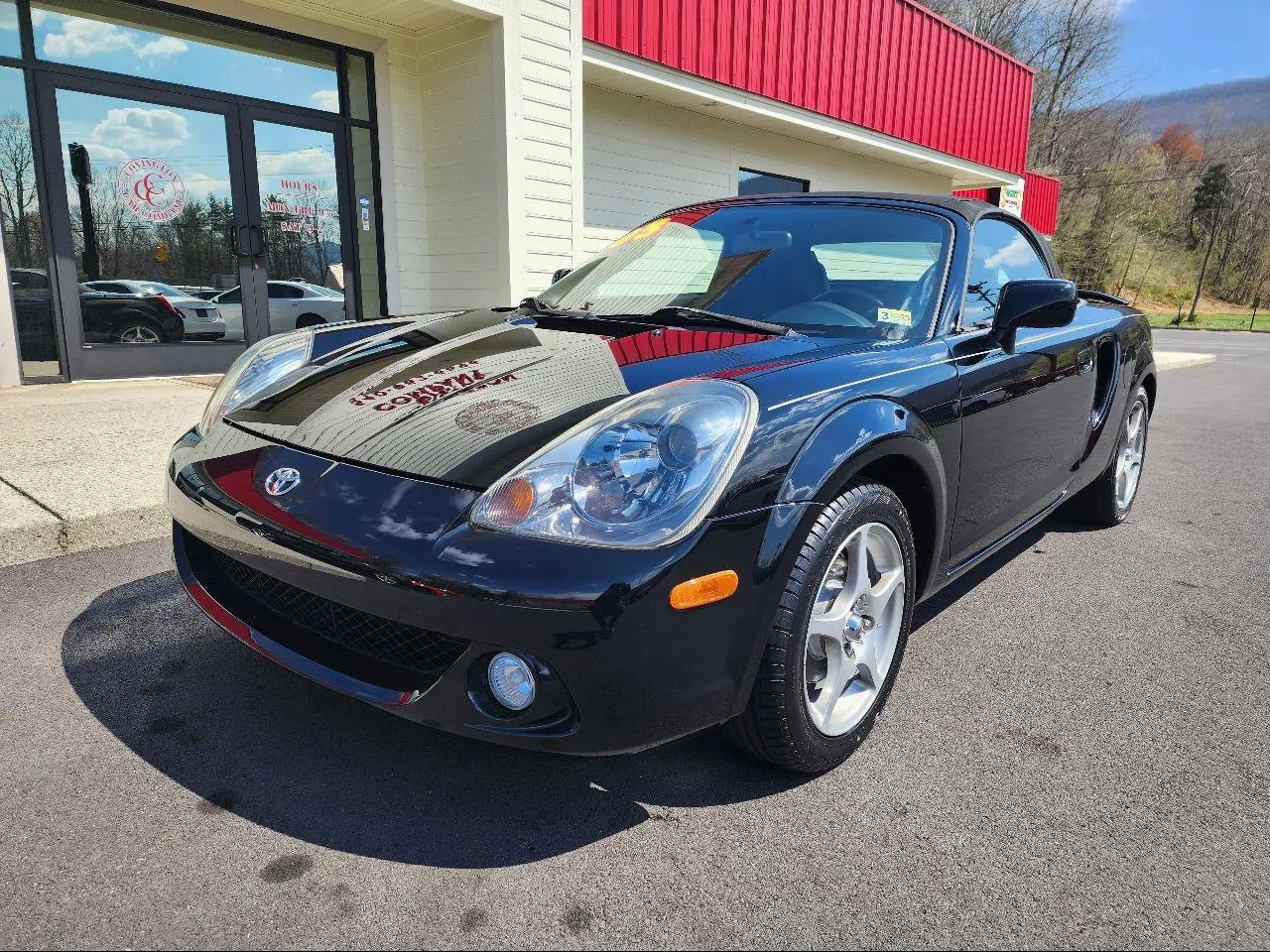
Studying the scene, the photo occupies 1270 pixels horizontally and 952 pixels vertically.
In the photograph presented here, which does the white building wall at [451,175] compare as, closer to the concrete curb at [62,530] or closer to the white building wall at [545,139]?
the white building wall at [545,139]

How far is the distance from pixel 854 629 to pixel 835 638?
9cm

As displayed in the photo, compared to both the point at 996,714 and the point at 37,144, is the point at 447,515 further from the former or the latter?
the point at 37,144

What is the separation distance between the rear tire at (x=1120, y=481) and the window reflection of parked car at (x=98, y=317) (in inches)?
261

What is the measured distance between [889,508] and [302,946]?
1.48m

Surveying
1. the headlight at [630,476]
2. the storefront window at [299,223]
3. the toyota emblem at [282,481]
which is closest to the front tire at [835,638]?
the headlight at [630,476]

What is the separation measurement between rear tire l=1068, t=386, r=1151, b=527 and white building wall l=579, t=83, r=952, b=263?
16.0ft

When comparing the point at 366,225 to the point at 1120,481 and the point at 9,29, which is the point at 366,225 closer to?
the point at 9,29

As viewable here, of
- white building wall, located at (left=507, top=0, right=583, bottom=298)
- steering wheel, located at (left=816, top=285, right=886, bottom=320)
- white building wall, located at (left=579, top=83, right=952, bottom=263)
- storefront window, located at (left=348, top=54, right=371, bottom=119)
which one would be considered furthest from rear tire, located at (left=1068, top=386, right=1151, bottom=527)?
storefront window, located at (left=348, top=54, right=371, bottom=119)

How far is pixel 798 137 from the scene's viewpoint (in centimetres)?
1154

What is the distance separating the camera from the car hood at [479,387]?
179 centimetres

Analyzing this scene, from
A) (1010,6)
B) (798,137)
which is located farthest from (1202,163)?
(798,137)

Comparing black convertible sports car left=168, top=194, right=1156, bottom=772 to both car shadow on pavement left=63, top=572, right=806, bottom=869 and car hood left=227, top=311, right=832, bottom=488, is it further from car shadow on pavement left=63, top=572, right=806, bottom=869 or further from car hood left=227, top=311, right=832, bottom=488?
car shadow on pavement left=63, top=572, right=806, bottom=869

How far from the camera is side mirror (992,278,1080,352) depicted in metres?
2.40

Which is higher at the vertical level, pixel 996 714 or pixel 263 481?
pixel 263 481
